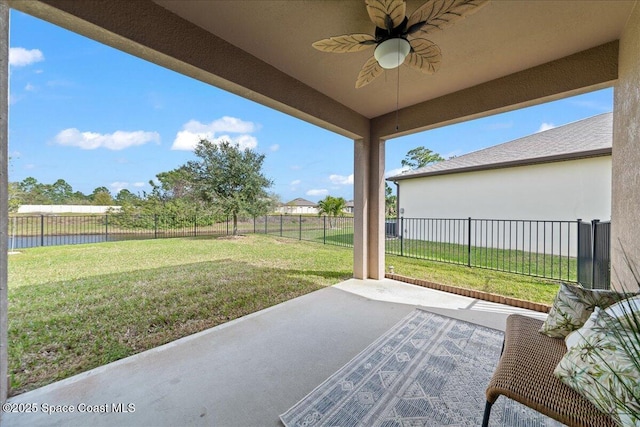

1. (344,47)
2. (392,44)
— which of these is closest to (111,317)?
(344,47)

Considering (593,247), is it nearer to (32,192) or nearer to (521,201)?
(521,201)

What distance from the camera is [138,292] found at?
3.35 meters

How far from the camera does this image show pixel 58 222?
7.67 meters

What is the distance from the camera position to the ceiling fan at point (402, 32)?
1.37 metres

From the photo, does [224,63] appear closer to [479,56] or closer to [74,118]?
[479,56]

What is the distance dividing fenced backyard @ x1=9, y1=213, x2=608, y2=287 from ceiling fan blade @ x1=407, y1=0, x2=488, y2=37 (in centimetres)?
327

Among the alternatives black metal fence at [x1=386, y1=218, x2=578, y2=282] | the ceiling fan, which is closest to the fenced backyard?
black metal fence at [x1=386, y1=218, x2=578, y2=282]

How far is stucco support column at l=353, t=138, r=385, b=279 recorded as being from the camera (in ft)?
12.5

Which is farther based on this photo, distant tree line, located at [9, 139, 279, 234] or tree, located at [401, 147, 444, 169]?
tree, located at [401, 147, 444, 169]

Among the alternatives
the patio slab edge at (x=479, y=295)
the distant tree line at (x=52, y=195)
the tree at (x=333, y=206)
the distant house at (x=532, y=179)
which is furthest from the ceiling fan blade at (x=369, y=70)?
the tree at (x=333, y=206)

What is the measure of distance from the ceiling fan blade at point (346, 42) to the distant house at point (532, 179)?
260 inches

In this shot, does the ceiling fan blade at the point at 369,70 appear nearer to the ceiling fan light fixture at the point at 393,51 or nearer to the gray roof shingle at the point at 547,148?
the ceiling fan light fixture at the point at 393,51

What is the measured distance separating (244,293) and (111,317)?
4.75 ft

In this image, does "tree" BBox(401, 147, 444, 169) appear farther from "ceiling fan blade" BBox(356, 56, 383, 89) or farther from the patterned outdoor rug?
the patterned outdoor rug
